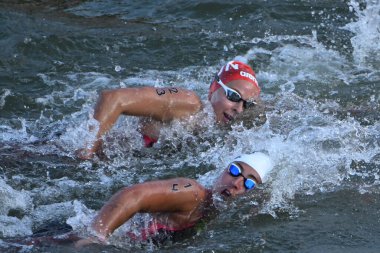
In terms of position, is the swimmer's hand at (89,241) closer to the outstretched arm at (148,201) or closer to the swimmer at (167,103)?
the outstretched arm at (148,201)

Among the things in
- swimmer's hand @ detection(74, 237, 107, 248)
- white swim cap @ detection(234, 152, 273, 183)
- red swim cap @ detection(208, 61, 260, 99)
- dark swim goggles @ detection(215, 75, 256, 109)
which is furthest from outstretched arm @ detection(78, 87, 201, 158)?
swimmer's hand @ detection(74, 237, 107, 248)

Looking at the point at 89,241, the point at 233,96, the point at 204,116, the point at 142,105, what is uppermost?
the point at 142,105

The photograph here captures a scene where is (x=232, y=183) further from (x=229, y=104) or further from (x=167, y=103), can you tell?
(x=229, y=104)

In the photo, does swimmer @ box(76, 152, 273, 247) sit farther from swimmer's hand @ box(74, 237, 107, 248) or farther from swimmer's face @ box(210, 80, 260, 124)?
swimmer's face @ box(210, 80, 260, 124)

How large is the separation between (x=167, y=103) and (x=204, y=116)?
1.84 feet

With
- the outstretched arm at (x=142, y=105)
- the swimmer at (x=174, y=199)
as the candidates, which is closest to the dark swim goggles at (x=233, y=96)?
the outstretched arm at (x=142, y=105)

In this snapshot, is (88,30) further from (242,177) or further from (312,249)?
(312,249)

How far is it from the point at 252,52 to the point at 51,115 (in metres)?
3.20

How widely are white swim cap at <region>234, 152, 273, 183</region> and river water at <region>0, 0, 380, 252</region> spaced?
0.56 ft

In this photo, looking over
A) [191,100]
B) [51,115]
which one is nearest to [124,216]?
[191,100]

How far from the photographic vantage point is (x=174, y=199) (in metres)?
6.32

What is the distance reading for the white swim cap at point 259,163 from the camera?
6988mm

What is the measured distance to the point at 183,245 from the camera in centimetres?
640

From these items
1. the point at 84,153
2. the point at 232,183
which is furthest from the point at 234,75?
the point at 232,183
